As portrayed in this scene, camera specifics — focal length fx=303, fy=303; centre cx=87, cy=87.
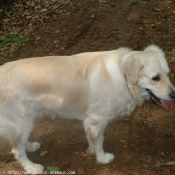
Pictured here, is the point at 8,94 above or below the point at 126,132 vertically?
above

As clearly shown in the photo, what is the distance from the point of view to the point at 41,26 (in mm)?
7867

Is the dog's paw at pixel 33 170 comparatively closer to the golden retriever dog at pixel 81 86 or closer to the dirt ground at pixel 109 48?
the dirt ground at pixel 109 48

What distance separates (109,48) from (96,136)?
3.22m

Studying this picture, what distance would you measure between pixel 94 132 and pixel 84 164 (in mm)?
598

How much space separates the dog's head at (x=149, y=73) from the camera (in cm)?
325

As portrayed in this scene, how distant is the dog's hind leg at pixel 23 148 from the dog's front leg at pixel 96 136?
2.30 feet

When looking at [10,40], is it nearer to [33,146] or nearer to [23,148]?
[33,146]

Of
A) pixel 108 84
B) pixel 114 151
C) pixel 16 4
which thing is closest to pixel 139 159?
pixel 114 151

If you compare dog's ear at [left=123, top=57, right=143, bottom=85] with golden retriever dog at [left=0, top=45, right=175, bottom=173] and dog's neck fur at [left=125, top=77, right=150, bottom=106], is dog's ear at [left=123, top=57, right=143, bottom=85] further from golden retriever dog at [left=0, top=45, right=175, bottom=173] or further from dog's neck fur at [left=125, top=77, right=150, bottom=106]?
dog's neck fur at [left=125, top=77, right=150, bottom=106]

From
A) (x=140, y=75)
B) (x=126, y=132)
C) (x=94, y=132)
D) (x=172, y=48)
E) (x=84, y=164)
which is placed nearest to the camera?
(x=140, y=75)

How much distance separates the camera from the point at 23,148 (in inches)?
150

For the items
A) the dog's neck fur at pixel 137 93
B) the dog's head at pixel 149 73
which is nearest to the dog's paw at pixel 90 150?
the dog's neck fur at pixel 137 93

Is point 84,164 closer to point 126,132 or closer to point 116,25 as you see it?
point 126,132

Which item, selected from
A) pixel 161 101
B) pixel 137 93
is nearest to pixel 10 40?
pixel 137 93
